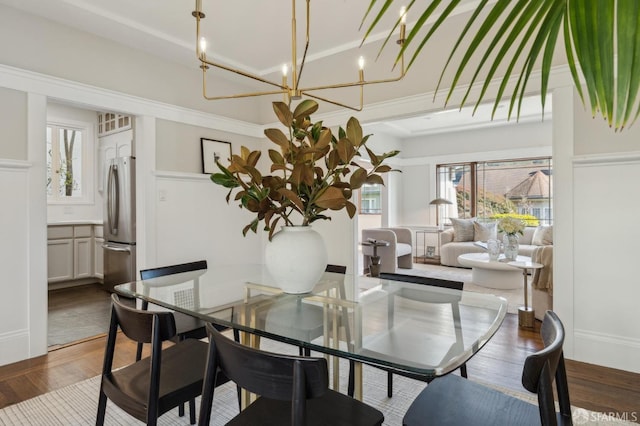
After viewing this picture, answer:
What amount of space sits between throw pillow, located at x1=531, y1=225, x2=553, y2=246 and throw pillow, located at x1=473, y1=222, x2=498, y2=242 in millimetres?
615

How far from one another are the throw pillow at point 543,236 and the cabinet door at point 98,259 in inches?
254

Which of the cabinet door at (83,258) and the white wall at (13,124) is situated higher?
the white wall at (13,124)

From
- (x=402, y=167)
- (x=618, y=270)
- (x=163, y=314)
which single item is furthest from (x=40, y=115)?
(x=402, y=167)

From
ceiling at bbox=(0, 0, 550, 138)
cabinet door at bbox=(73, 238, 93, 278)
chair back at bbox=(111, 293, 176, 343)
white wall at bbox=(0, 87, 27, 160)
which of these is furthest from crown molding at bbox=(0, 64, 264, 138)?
cabinet door at bbox=(73, 238, 93, 278)

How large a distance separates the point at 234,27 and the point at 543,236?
17.9 ft

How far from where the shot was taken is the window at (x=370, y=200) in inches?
372

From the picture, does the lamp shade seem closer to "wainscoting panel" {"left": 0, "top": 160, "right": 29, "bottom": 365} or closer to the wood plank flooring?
the wood plank flooring

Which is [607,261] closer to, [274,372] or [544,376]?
[544,376]

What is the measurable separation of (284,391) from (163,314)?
1.90ft

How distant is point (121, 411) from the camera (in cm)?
213

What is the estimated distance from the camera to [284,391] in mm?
1041

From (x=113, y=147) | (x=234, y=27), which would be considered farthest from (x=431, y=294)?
(x=113, y=147)

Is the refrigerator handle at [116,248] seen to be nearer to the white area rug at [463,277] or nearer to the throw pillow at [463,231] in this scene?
the white area rug at [463,277]

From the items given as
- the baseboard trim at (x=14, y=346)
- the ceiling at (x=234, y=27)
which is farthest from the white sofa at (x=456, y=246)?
the baseboard trim at (x=14, y=346)
